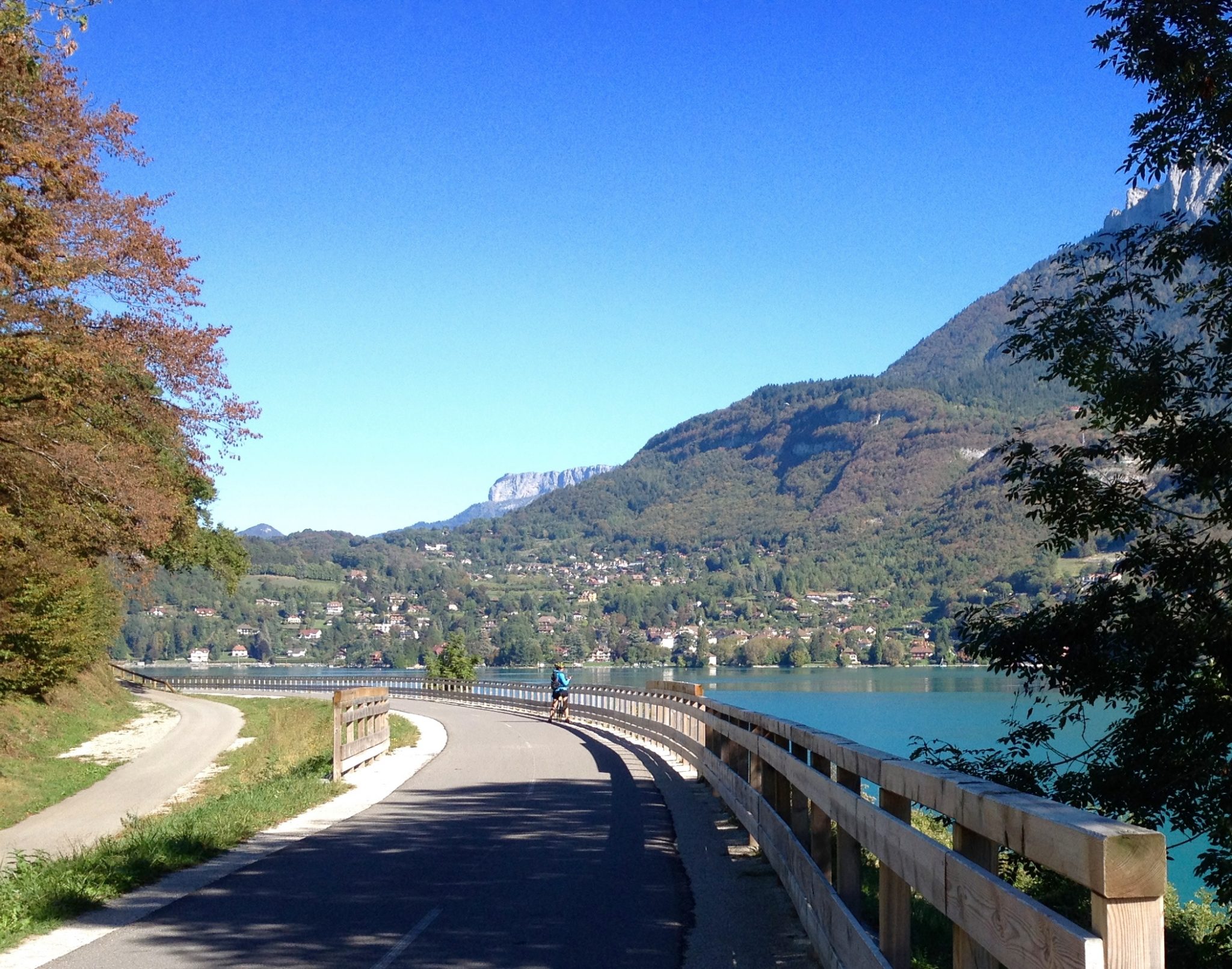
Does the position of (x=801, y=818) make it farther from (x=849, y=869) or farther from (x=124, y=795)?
(x=124, y=795)

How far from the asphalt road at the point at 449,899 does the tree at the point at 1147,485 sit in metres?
4.69

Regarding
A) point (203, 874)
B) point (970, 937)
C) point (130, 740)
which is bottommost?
point (130, 740)

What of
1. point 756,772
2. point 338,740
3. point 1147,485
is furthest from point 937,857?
point 338,740

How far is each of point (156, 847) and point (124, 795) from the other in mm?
11374

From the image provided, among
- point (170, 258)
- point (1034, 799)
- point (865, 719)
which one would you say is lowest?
point (865, 719)

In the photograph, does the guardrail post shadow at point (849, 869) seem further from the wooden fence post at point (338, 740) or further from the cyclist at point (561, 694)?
the cyclist at point (561, 694)

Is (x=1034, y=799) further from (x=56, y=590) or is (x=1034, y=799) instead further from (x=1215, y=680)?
(x=56, y=590)

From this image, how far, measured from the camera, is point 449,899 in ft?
30.9

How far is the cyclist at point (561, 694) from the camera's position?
36.0 m

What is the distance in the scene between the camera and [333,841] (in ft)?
40.6

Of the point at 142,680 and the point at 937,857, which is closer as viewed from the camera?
the point at 937,857

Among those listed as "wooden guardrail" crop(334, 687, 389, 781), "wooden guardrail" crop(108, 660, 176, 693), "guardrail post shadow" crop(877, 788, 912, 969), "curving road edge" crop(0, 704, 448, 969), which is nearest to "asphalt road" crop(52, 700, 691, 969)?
"curving road edge" crop(0, 704, 448, 969)

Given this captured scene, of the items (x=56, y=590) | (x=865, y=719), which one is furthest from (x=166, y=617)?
(x=56, y=590)

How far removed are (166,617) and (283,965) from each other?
201005 mm
